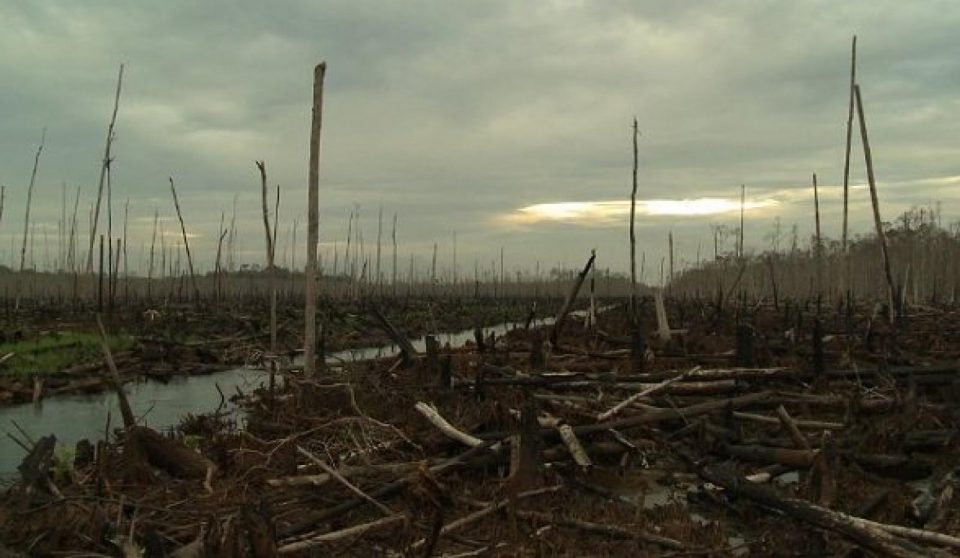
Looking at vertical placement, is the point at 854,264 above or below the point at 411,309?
above

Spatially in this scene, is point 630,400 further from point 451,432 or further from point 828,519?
point 828,519

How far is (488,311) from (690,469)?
33.2 metres

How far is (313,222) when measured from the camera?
9391 mm

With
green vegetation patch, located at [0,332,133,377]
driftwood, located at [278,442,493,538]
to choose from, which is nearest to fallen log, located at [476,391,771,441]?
driftwood, located at [278,442,493,538]

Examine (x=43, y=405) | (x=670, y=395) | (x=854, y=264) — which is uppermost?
(x=854, y=264)

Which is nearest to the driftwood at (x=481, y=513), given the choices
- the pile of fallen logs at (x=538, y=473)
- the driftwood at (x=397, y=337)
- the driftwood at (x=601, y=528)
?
the pile of fallen logs at (x=538, y=473)

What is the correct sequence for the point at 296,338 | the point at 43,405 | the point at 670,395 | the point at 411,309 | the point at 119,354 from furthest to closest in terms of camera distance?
1. the point at 411,309
2. the point at 296,338
3. the point at 119,354
4. the point at 43,405
5. the point at 670,395

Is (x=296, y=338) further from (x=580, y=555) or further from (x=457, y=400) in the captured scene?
(x=580, y=555)

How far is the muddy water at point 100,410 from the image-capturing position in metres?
9.50

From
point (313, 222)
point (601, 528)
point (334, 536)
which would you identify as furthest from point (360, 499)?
point (313, 222)

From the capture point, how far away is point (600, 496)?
5566 mm

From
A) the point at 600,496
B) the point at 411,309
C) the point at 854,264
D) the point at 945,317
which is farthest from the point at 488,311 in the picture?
the point at 600,496

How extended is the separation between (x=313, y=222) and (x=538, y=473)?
5103 millimetres

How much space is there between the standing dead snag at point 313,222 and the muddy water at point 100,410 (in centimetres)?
108
